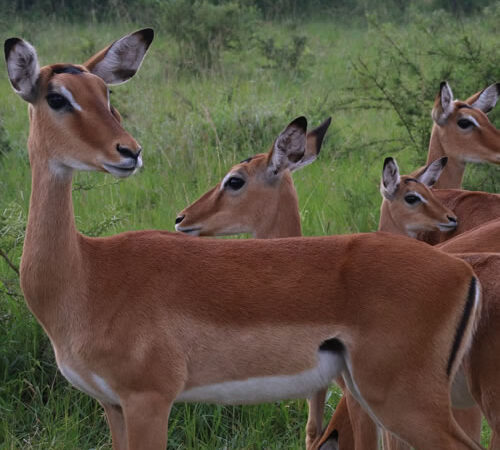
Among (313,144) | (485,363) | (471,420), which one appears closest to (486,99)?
(313,144)

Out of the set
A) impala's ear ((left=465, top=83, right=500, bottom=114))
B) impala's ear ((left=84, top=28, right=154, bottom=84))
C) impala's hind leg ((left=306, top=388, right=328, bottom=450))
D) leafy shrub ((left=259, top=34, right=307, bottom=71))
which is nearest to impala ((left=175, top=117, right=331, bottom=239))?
impala's hind leg ((left=306, top=388, right=328, bottom=450))

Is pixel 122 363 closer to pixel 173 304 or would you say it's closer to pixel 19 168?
pixel 173 304

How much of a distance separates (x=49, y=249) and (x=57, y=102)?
1.54 feet

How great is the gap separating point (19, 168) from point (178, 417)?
132 inches

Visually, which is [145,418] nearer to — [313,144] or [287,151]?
[287,151]

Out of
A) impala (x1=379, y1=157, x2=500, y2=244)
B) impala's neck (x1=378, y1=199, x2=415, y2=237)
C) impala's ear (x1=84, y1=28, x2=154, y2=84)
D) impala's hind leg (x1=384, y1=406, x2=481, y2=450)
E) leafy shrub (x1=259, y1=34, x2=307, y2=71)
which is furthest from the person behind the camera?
leafy shrub (x1=259, y1=34, x2=307, y2=71)

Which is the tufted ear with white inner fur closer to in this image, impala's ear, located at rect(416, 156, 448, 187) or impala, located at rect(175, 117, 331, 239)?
impala, located at rect(175, 117, 331, 239)

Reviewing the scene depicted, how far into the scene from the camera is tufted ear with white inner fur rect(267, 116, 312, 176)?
4590mm

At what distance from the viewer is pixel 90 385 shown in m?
3.12

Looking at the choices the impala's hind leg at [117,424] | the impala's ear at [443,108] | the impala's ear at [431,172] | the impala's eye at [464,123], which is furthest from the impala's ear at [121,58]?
the impala's eye at [464,123]

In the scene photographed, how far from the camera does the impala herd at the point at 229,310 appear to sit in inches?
118

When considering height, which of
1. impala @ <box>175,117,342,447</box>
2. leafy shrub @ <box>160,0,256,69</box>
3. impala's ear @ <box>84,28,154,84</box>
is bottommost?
leafy shrub @ <box>160,0,256,69</box>

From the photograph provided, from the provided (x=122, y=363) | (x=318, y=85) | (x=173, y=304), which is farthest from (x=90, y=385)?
(x=318, y=85)

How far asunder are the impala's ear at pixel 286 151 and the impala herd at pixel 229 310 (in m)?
1.38
